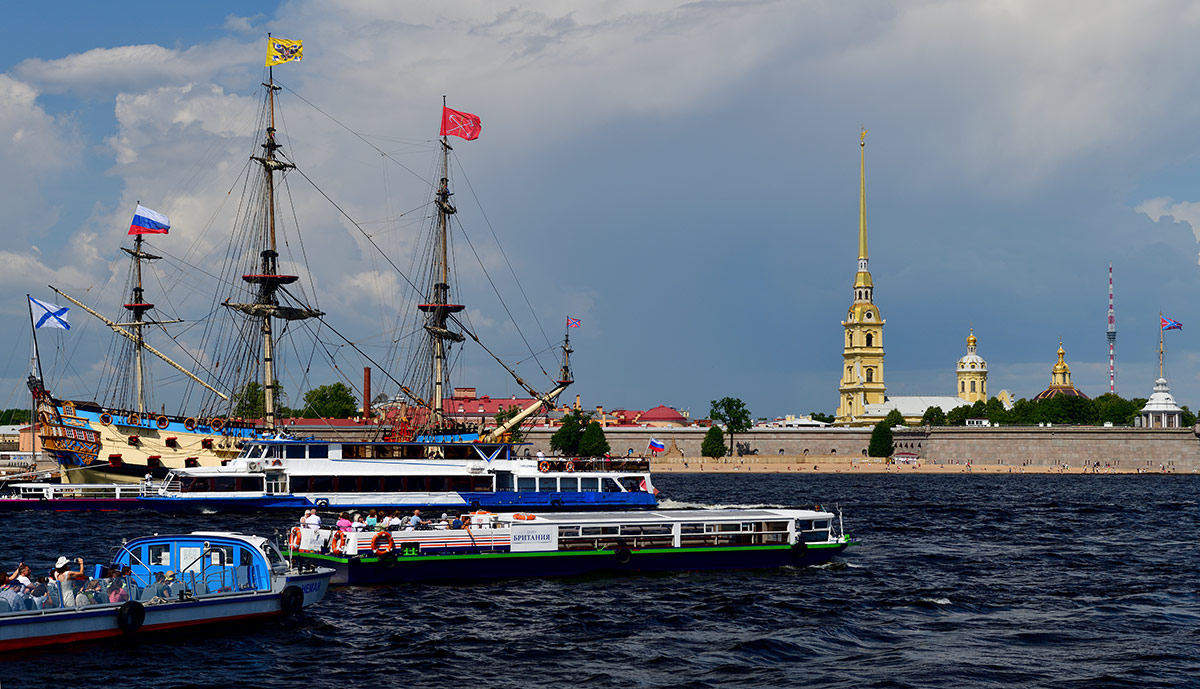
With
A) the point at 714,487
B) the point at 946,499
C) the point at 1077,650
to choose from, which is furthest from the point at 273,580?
the point at 714,487

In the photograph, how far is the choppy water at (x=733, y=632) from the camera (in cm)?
2923

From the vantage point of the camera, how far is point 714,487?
5103 inches

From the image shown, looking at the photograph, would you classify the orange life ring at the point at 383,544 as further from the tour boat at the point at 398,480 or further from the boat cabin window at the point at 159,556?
the tour boat at the point at 398,480

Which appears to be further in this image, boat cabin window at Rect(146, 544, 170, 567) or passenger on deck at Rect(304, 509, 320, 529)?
passenger on deck at Rect(304, 509, 320, 529)

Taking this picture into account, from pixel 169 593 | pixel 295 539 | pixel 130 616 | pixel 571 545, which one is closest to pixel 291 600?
pixel 169 593

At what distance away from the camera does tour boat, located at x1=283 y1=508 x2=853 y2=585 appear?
4156 centimetres

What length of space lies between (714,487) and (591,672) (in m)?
101

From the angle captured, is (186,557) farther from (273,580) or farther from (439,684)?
(439,684)

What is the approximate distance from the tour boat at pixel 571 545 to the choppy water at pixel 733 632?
749mm

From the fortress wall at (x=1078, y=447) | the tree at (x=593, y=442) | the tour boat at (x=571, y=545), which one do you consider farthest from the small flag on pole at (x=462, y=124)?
the fortress wall at (x=1078, y=447)

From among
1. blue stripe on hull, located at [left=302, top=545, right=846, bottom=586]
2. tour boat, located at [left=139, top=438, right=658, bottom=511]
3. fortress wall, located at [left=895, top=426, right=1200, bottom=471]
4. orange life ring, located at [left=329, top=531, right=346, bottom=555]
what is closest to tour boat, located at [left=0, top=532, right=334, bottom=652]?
orange life ring, located at [left=329, top=531, right=346, bottom=555]

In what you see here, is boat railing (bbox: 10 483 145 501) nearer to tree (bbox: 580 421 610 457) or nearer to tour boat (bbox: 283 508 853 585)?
tour boat (bbox: 283 508 853 585)

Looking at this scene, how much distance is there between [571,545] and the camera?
44.2 metres

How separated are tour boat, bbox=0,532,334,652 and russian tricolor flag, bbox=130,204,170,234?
62.5 m
